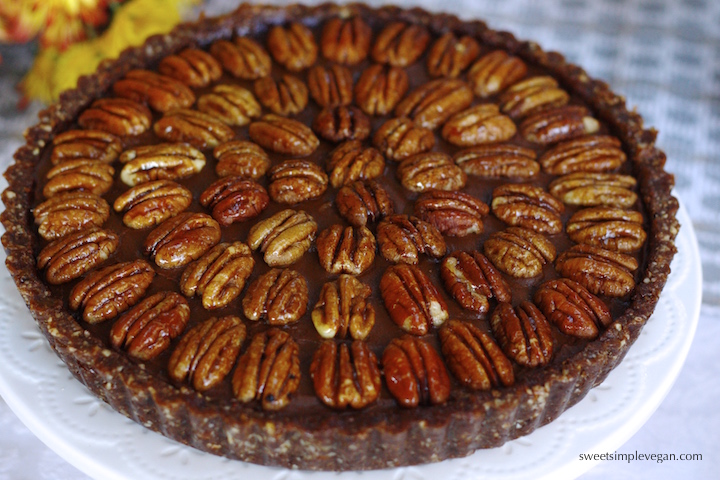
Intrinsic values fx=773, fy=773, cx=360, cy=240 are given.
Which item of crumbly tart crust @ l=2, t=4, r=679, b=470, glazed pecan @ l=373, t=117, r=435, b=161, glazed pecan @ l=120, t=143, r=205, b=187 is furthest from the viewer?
glazed pecan @ l=373, t=117, r=435, b=161

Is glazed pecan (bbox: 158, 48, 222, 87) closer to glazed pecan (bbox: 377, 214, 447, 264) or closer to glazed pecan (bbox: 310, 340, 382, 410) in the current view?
glazed pecan (bbox: 377, 214, 447, 264)

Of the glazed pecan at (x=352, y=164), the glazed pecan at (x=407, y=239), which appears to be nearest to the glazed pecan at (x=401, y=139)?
the glazed pecan at (x=352, y=164)

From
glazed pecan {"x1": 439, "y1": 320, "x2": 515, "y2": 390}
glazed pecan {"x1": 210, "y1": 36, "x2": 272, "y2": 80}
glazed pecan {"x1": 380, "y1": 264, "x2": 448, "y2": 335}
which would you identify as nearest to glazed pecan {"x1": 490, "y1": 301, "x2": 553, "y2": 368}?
glazed pecan {"x1": 439, "y1": 320, "x2": 515, "y2": 390}

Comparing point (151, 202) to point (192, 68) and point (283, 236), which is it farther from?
point (192, 68)

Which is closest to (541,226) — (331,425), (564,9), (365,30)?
(331,425)

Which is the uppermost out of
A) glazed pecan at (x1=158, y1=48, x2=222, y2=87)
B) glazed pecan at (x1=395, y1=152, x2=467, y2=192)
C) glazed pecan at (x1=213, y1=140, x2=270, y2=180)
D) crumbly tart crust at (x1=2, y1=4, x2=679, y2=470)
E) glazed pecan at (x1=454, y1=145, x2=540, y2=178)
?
glazed pecan at (x1=158, y1=48, x2=222, y2=87)

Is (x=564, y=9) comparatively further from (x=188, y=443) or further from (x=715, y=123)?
(x=188, y=443)

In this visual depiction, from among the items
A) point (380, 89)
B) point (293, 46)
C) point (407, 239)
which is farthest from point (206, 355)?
point (293, 46)

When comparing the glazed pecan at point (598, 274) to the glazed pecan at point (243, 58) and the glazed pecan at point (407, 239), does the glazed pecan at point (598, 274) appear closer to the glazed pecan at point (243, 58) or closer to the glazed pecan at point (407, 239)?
the glazed pecan at point (407, 239)
